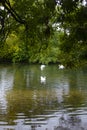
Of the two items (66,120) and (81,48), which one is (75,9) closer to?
(81,48)

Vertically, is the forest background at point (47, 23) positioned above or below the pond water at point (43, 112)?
above

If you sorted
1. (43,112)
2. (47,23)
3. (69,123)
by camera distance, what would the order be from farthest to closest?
(43,112) < (69,123) < (47,23)

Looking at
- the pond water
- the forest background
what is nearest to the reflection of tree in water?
the pond water

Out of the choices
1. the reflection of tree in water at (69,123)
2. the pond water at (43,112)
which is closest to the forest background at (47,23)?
the reflection of tree in water at (69,123)

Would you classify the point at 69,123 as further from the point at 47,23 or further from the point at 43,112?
the point at 47,23

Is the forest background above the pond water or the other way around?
above

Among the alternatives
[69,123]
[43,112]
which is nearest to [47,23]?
[69,123]

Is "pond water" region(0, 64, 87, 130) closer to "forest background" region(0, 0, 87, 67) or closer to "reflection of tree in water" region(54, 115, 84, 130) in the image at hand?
"reflection of tree in water" region(54, 115, 84, 130)

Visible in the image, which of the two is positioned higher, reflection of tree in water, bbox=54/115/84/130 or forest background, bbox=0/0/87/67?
forest background, bbox=0/0/87/67

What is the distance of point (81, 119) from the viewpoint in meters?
14.5

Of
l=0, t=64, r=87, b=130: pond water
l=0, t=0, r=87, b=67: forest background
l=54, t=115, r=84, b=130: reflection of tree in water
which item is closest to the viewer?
l=0, t=0, r=87, b=67: forest background

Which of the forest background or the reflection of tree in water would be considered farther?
the reflection of tree in water

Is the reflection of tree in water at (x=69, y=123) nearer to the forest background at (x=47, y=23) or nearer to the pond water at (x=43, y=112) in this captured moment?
the pond water at (x=43, y=112)

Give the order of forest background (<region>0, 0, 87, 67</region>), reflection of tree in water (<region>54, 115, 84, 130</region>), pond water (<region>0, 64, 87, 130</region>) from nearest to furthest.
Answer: forest background (<region>0, 0, 87, 67</region>), reflection of tree in water (<region>54, 115, 84, 130</region>), pond water (<region>0, 64, 87, 130</region>)
